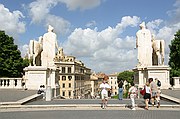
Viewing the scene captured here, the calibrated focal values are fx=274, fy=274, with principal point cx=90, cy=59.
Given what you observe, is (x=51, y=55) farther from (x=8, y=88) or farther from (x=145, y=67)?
(x=145, y=67)

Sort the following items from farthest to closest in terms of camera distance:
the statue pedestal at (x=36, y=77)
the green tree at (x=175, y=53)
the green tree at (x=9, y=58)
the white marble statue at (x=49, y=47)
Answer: the green tree at (x=9, y=58) < the green tree at (x=175, y=53) < the white marble statue at (x=49, y=47) < the statue pedestal at (x=36, y=77)

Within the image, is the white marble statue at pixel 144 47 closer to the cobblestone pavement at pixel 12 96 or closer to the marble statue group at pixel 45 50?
the marble statue group at pixel 45 50

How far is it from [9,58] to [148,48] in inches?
1120

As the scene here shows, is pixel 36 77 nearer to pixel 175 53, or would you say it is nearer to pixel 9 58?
pixel 9 58

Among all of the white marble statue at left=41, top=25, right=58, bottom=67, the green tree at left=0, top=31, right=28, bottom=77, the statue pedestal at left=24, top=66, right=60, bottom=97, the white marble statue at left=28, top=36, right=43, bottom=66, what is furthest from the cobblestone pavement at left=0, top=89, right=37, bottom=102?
the green tree at left=0, top=31, right=28, bottom=77

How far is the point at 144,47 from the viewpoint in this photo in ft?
77.4

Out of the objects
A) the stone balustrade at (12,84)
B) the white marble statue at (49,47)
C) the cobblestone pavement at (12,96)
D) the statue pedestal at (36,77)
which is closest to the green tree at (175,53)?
the white marble statue at (49,47)

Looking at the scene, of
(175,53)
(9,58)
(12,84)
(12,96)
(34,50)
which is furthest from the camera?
(9,58)

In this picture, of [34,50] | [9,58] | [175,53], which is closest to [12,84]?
[34,50]

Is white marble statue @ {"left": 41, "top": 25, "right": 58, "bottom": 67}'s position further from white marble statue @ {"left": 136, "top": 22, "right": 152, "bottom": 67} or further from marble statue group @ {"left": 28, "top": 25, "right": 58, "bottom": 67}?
white marble statue @ {"left": 136, "top": 22, "right": 152, "bottom": 67}

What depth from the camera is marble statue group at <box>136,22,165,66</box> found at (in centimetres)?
2330

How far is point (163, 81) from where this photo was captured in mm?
22531

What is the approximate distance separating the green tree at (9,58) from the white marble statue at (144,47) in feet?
86.7

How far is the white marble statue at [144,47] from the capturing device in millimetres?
23453
